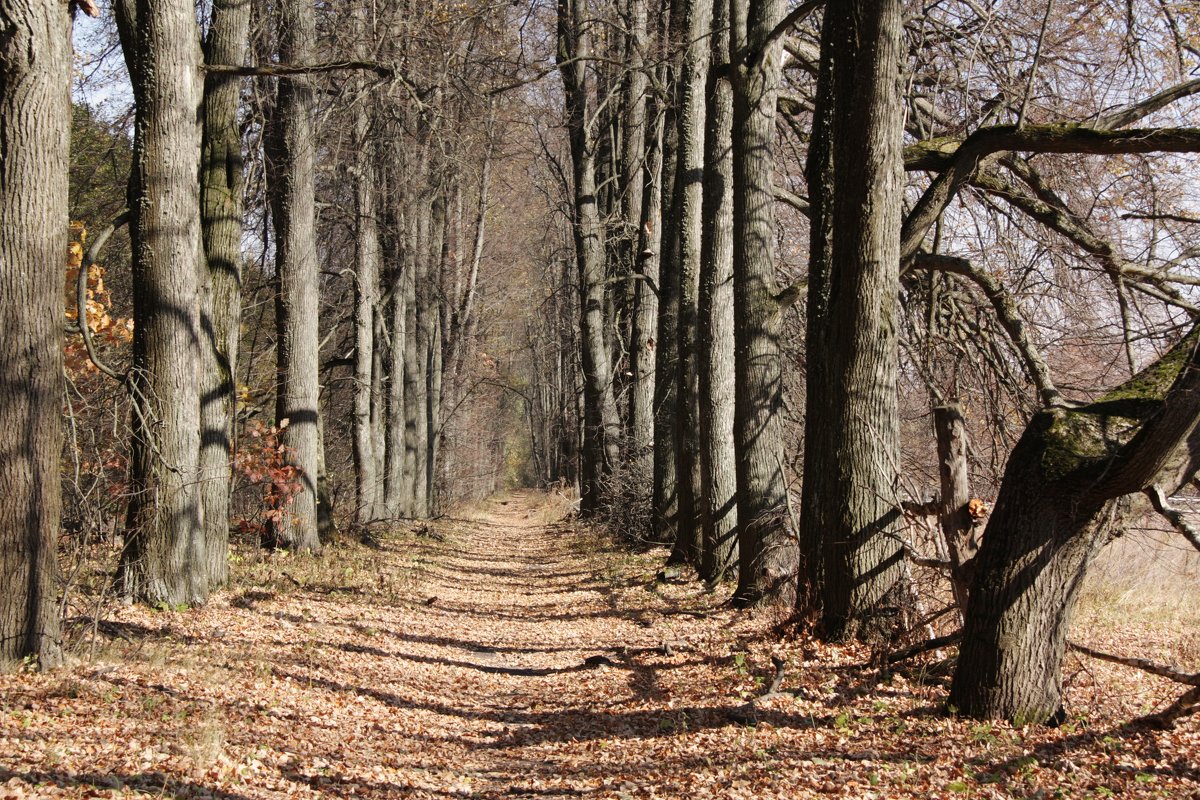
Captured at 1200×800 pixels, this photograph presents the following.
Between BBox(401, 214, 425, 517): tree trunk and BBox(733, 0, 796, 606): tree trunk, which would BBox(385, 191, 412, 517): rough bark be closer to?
BBox(401, 214, 425, 517): tree trunk

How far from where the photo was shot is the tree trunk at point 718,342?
1164 centimetres

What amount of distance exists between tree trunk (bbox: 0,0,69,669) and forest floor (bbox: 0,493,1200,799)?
513mm

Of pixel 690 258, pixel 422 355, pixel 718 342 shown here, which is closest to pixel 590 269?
pixel 422 355

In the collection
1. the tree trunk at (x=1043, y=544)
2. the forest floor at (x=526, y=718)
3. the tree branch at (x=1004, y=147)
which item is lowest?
the forest floor at (x=526, y=718)

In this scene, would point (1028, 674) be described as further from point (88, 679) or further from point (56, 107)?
point (56, 107)

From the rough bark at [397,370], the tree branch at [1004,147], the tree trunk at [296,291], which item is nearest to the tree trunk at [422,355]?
the rough bark at [397,370]

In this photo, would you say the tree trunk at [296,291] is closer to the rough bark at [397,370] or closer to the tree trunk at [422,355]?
the rough bark at [397,370]

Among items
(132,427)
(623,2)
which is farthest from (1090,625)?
(623,2)

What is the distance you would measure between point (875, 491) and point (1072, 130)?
3.00m

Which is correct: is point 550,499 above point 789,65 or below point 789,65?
below

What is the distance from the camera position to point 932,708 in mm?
6004

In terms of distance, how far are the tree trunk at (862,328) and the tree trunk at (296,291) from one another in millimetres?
8653

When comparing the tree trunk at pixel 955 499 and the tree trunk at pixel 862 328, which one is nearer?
the tree trunk at pixel 955 499

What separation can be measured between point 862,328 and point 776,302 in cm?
270
